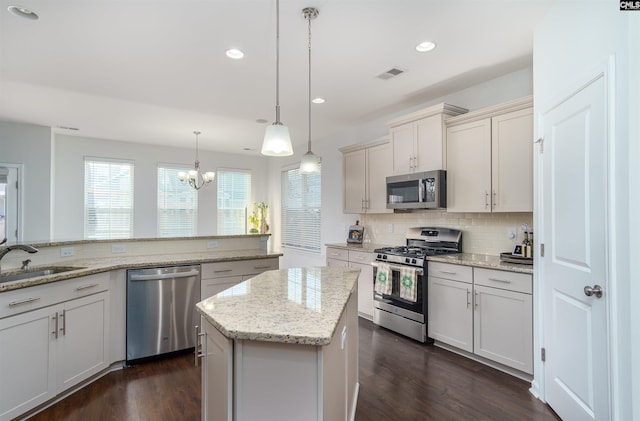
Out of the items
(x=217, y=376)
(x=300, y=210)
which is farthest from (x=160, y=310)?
(x=300, y=210)

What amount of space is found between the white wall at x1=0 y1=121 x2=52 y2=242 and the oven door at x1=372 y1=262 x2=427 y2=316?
5.26 m

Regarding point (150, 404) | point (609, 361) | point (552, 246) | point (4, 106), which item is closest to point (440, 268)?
point (552, 246)

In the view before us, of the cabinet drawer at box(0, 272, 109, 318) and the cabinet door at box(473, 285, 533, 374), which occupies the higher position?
the cabinet drawer at box(0, 272, 109, 318)

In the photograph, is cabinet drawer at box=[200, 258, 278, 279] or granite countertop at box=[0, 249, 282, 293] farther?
cabinet drawer at box=[200, 258, 278, 279]

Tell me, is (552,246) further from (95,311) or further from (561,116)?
(95,311)

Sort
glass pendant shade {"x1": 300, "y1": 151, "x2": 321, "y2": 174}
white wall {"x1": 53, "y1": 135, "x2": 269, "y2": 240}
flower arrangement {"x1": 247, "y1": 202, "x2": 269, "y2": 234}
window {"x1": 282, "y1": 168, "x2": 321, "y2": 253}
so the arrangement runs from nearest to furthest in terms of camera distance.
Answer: glass pendant shade {"x1": 300, "y1": 151, "x2": 321, "y2": 174}, white wall {"x1": 53, "y1": 135, "x2": 269, "y2": 240}, window {"x1": 282, "y1": 168, "x2": 321, "y2": 253}, flower arrangement {"x1": 247, "y1": 202, "x2": 269, "y2": 234}

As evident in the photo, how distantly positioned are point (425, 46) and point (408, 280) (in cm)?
226

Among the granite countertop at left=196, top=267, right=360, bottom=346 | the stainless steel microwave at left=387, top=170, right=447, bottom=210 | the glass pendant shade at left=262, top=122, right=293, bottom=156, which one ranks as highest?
the glass pendant shade at left=262, top=122, right=293, bottom=156

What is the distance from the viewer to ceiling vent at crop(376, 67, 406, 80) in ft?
10.4

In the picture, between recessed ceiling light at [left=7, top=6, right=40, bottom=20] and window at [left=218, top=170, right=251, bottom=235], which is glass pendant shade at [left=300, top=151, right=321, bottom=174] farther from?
window at [left=218, top=170, right=251, bottom=235]

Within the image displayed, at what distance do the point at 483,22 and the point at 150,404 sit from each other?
3.70 metres

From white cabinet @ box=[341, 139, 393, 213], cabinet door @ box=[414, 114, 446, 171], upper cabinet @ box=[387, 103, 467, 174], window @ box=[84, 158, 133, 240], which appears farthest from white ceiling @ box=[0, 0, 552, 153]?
window @ box=[84, 158, 133, 240]

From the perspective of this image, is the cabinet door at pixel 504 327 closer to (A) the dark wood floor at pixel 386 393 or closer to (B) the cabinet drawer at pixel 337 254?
(A) the dark wood floor at pixel 386 393

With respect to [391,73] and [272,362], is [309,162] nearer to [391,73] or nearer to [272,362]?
[391,73]
